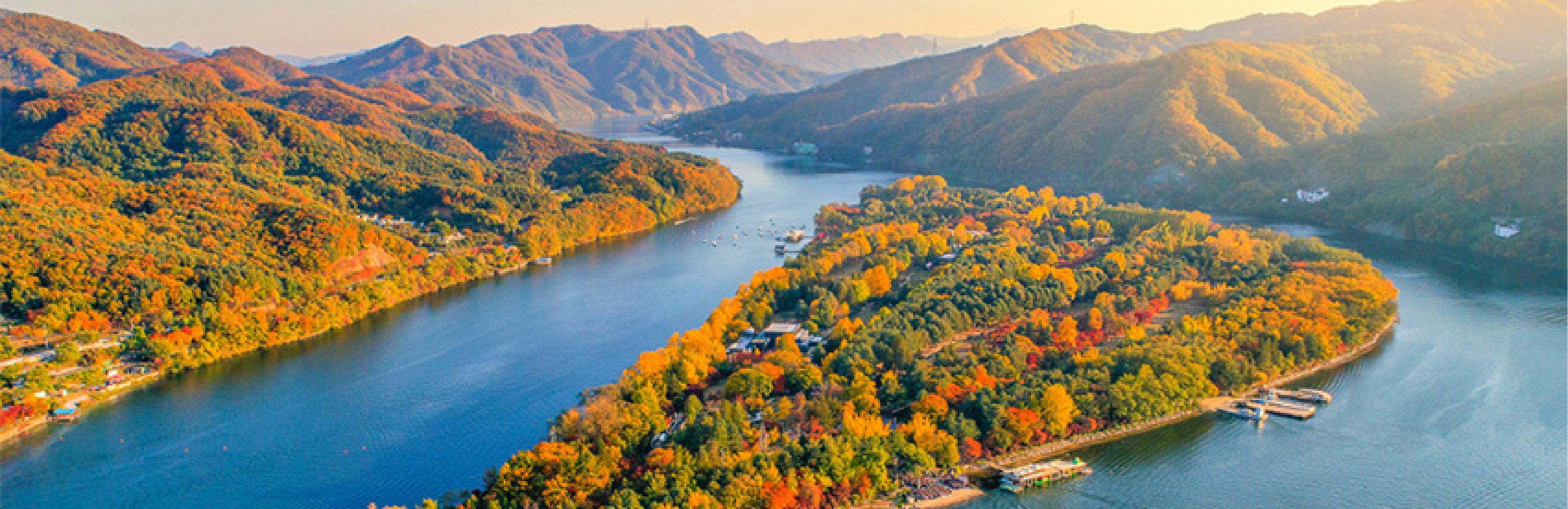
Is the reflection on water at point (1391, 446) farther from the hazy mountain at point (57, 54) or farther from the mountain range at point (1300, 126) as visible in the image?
the hazy mountain at point (57, 54)

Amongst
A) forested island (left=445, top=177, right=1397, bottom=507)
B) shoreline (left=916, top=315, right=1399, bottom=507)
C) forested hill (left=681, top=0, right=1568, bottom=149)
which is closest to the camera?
forested island (left=445, top=177, right=1397, bottom=507)

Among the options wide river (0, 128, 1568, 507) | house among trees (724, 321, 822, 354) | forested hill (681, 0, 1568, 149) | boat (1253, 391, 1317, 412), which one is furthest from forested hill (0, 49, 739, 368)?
forested hill (681, 0, 1568, 149)

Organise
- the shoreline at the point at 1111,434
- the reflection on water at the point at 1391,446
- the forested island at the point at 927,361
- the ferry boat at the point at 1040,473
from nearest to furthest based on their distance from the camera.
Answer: the forested island at the point at 927,361 → the shoreline at the point at 1111,434 → the ferry boat at the point at 1040,473 → the reflection on water at the point at 1391,446

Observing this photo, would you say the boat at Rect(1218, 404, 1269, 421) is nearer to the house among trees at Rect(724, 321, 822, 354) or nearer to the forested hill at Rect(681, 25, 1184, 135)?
the house among trees at Rect(724, 321, 822, 354)

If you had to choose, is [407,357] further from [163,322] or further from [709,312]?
[709,312]

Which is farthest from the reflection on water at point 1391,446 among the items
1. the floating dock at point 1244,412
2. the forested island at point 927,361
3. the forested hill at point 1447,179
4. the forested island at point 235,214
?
the forested island at point 235,214

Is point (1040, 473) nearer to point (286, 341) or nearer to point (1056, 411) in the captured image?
point (1056, 411)
